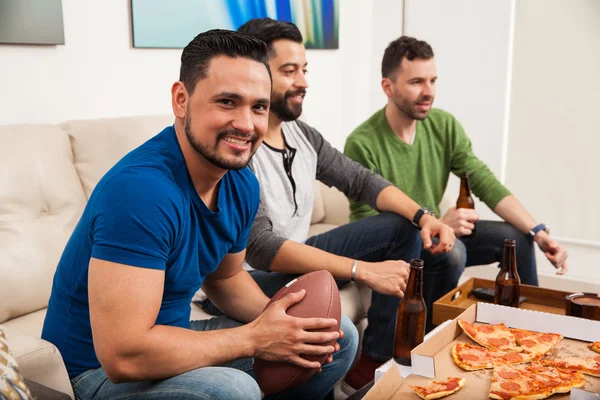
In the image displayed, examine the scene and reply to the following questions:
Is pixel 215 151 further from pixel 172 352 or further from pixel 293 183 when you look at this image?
pixel 293 183

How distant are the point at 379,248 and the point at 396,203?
0.63ft

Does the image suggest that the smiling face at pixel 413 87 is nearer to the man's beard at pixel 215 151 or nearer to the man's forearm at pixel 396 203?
the man's forearm at pixel 396 203

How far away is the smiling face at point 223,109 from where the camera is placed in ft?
5.06

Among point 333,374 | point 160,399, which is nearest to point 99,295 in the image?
point 160,399

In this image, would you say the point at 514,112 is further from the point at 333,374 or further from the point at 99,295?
the point at 99,295

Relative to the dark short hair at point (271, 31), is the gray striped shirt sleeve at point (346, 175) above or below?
below

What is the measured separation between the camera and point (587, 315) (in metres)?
1.91

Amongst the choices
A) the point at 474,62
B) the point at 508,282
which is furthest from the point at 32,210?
the point at 474,62

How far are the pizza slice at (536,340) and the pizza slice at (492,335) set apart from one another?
0.02 meters

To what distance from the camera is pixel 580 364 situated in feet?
5.23

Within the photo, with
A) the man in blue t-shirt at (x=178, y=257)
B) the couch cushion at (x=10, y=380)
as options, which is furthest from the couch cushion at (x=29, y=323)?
the couch cushion at (x=10, y=380)

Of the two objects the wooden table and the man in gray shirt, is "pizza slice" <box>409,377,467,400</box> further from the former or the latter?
the man in gray shirt

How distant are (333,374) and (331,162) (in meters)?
0.98

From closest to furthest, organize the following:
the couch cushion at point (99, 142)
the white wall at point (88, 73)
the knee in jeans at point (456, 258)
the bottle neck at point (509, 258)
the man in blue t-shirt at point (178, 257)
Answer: the man in blue t-shirt at point (178, 257), the bottle neck at point (509, 258), the couch cushion at point (99, 142), the white wall at point (88, 73), the knee in jeans at point (456, 258)
